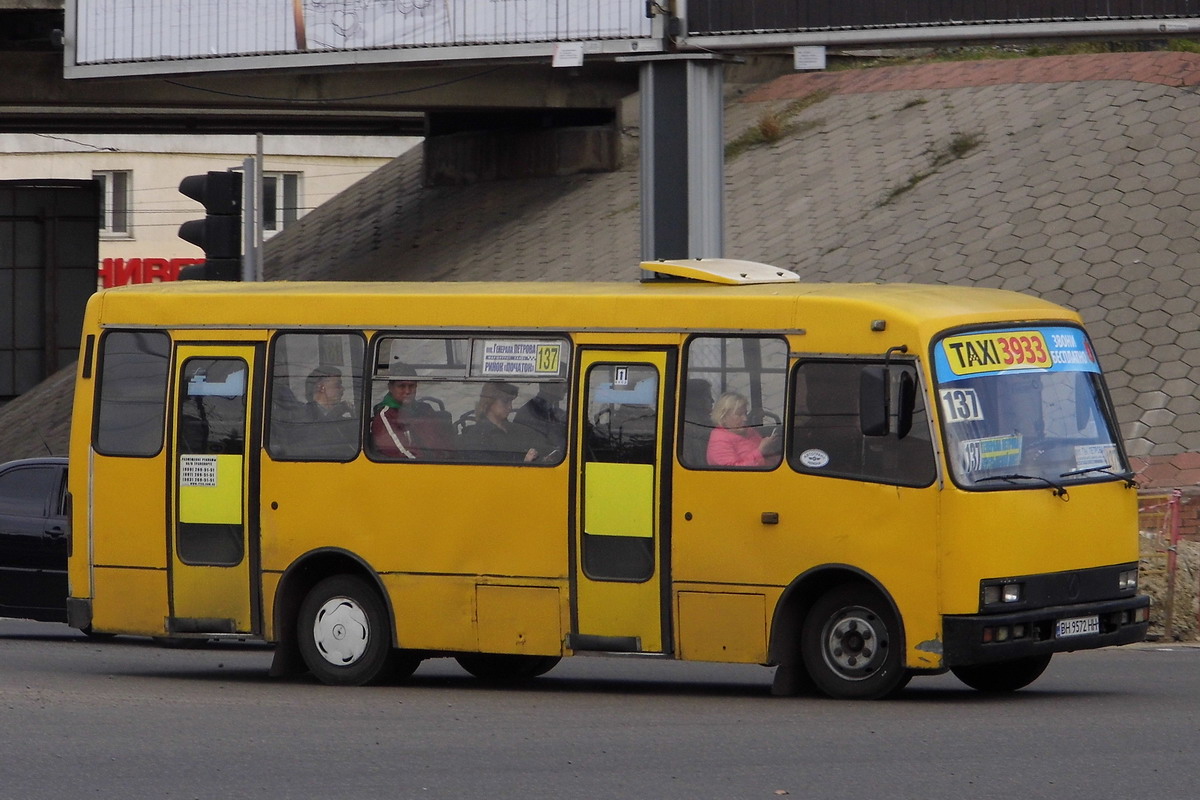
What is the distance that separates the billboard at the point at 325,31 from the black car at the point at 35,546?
8.04m

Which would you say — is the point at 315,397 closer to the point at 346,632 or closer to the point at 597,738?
the point at 346,632

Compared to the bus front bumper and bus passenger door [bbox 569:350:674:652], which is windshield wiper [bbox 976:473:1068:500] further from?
bus passenger door [bbox 569:350:674:652]

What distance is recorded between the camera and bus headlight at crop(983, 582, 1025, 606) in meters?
10.2

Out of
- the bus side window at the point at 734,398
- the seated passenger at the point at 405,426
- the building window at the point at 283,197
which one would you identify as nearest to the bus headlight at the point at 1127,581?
the bus side window at the point at 734,398

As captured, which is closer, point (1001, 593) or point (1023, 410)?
point (1001, 593)

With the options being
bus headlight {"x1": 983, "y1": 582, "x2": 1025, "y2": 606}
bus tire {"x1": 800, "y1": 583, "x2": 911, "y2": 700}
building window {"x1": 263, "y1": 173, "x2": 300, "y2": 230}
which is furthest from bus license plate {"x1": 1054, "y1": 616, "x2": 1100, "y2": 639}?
building window {"x1": 263, "y1": 173, "x2": 300, "y2": 230}

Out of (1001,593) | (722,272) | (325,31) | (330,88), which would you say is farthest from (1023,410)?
(330,88)

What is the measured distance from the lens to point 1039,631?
10367 millimetres

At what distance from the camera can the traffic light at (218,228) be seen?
48.5 ft

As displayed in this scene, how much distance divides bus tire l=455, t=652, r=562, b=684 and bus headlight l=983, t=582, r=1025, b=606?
11.8 feet

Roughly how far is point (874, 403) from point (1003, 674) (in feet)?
6.90

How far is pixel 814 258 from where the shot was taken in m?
25.5

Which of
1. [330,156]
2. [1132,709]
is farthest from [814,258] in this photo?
[330,156]

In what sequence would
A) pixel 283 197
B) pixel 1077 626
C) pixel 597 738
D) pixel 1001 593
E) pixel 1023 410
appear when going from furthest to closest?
pixel 283 197 → pixel 1023 410 → pixel 1077 626 → pixel 1001 593 → pixel 597 738
